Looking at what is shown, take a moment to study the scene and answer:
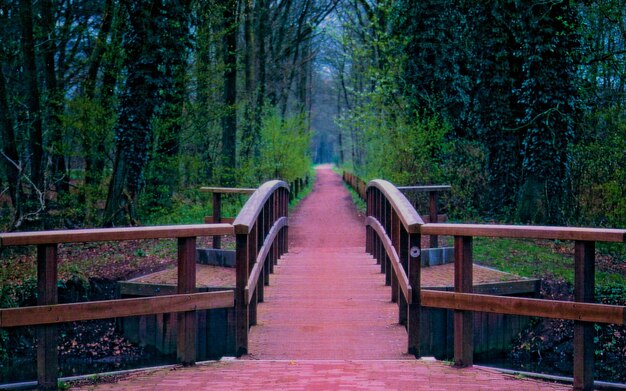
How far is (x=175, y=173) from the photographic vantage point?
1680cm

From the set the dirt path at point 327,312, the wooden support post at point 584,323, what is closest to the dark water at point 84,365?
the dirt path at point 327,312

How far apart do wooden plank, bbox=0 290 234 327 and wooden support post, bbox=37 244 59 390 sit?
0.07 metres

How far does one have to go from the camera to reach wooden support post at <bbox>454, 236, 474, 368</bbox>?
5194mm

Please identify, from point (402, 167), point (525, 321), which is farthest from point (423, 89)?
point (525, 321)

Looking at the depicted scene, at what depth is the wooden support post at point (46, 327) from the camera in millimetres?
4477

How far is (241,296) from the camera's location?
5898 millimetres

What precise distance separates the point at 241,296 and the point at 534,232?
2397 mm

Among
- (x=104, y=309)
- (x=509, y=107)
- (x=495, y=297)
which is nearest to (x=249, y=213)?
(x=104, y=309)

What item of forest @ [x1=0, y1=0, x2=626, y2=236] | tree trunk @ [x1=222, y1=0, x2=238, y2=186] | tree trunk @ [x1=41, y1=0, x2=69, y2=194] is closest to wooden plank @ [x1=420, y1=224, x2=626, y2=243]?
forest @ [x1=0, y1=0, x2=626, y2=236]

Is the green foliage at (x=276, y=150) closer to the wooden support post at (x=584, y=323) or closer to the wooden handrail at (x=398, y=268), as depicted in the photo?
the wooden handrail at (x=398, y=268)

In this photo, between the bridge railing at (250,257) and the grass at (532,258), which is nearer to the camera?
the bridge railing at (250,257)

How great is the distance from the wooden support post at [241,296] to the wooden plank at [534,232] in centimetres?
144

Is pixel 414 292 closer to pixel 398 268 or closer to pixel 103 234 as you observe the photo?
pixel 398 268

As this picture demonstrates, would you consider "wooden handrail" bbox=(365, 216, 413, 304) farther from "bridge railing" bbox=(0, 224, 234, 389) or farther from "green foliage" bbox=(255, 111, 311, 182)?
"green foliage" bbox=(255, 111, 311, 182)
